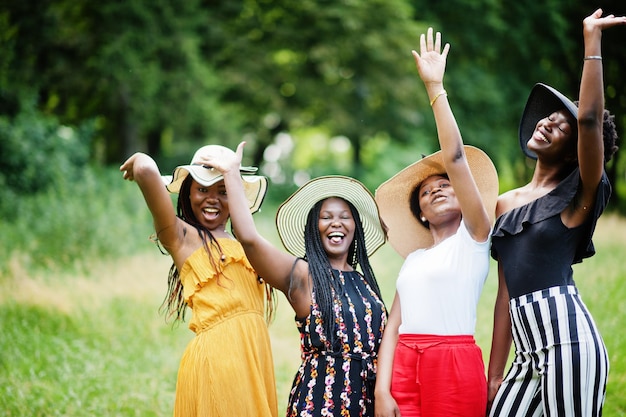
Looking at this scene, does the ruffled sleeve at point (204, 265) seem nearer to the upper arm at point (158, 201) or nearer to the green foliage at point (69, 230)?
the upper arm at point (158, 201)

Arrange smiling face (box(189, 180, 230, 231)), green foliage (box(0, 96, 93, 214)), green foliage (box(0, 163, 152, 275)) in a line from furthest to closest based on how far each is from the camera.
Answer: green foliage (box(0, 96, 93, 214)) < green foliage (box(0, 163, 152, 275)) < smiling face (box(189, 180, 230, 231))

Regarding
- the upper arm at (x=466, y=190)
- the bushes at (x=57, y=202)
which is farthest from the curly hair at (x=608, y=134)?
the bushes at (x=57, y=202)

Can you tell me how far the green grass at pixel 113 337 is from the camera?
5918mm

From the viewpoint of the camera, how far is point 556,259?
3.09m

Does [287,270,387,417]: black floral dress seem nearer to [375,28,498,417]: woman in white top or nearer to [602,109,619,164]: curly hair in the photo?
[375,28,498,417]: woman in white top

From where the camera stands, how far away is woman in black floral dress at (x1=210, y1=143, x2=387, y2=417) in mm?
3332

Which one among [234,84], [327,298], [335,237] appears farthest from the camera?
[234,84]

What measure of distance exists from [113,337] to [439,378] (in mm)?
5463

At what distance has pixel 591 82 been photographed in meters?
2.85

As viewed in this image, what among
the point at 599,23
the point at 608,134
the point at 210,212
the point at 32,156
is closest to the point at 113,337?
the point at 210,212

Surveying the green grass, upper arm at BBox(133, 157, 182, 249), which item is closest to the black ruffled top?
upper arm at BBox(133, 157, 182, 249)

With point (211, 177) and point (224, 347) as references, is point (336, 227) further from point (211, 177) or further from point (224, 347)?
point (224, 347)

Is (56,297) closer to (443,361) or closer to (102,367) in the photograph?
(102,367)

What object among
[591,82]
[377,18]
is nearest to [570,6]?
[377,18]
